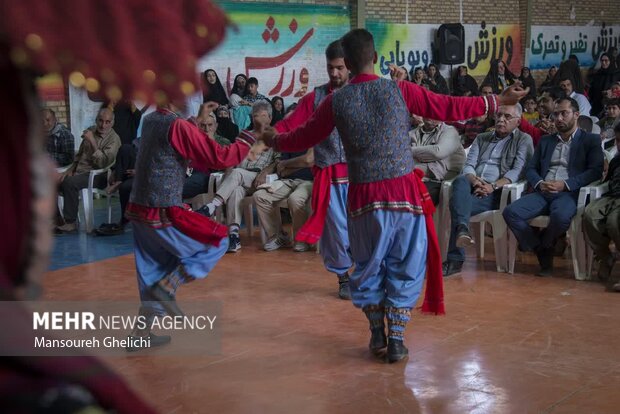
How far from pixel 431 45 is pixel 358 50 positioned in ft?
Result: 39.2

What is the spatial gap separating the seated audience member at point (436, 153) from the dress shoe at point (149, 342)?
2.91 meters

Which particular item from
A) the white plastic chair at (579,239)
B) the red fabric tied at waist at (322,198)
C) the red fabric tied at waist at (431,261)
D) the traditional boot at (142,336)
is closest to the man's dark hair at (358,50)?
the red fabric tied at waist at (431,261)

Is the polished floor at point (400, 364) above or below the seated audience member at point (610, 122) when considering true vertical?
below

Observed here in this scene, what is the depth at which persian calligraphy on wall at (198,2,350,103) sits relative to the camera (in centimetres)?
1280

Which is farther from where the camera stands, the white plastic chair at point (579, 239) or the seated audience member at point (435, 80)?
the seated audience member at point (435, 80)

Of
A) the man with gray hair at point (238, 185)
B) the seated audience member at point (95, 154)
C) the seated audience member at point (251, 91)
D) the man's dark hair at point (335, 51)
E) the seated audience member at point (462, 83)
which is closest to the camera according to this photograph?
the man's dark hair at point (335, 51)

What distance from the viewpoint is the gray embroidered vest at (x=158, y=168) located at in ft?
14.8

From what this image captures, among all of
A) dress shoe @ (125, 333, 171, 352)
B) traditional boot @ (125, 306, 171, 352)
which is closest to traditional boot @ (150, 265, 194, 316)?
traditional boot @ (125, 306, 171, 352)

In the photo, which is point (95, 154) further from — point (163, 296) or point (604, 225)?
point (604, 225)

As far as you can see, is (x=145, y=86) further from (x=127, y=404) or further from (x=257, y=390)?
(x=257, y=390)

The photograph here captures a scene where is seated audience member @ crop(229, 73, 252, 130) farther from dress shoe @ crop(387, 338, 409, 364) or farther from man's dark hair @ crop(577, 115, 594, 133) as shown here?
dress shoe @ crop(387, 338, 409, 364)

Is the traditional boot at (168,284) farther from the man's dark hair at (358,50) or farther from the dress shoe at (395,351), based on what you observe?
the man's dark hair at (358,50)

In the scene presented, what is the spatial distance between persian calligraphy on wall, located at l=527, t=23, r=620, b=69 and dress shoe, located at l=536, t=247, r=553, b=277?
1186cm

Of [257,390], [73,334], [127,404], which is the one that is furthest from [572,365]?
[127,404]
